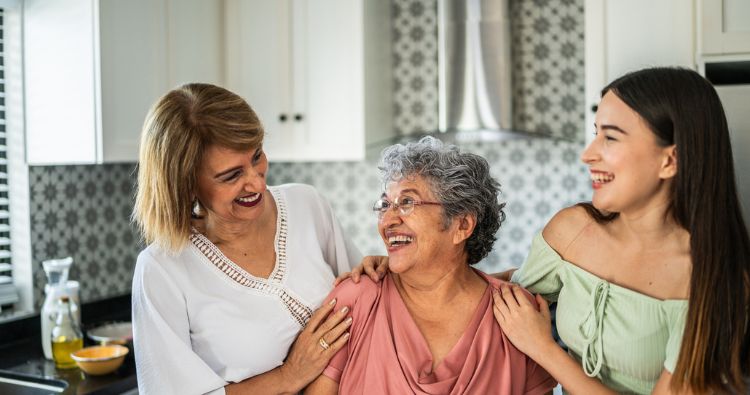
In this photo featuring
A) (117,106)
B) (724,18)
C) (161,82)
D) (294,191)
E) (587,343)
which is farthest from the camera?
(161,82)

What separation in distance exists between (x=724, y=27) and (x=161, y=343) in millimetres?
2073

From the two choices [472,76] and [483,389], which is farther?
[472,76]

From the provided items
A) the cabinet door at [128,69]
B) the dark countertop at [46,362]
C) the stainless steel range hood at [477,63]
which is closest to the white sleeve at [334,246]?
the dark countertop at [46,362]

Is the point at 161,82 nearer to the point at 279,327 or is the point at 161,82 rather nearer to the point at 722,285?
the point at 279,327

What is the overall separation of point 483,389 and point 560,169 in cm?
187

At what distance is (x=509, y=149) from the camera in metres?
3.62

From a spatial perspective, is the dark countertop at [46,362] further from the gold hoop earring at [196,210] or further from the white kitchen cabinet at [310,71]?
the white kitchen cabinet at [310,71]

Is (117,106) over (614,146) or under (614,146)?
over

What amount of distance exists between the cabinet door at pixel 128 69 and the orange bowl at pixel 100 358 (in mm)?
652

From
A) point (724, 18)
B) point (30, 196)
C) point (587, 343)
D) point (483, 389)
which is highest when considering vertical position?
point (724, 18)

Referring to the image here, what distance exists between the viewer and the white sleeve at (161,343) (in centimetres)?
180

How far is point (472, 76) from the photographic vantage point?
338 centimetres

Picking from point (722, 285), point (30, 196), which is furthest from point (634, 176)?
point (30, 196)

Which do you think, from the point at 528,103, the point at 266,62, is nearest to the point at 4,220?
the point at 266,62
